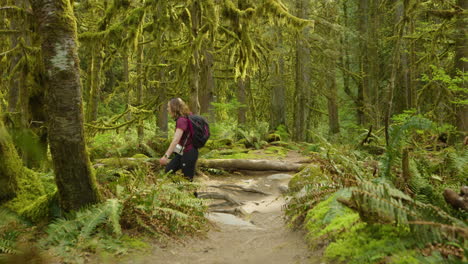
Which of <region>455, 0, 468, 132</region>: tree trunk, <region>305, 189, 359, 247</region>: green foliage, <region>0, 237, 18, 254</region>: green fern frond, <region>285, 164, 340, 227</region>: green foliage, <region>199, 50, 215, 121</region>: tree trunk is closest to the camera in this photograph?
<region>0, 237, 18, 254</region>: green fern frond

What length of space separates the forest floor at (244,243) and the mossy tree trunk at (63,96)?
1183 millimetres

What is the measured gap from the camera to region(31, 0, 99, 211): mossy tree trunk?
371 cm

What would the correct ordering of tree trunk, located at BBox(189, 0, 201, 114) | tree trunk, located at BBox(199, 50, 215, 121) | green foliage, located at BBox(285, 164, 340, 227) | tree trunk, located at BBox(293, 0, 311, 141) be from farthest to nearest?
tree trunk, located at BBox(293, 0, 311, 141) → tree trunk, located at BBox(199, 50, 215, 121) → tree trunk, located at BBox(189, 0, 201, 114) → green foliage, located at BBox(285, 164, 340, 227)

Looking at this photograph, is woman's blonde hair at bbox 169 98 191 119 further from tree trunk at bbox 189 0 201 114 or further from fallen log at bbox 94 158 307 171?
fallen log at bbox 94 158 307 171

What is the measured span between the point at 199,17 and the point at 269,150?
551 cm

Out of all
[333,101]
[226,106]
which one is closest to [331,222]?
[226,106]

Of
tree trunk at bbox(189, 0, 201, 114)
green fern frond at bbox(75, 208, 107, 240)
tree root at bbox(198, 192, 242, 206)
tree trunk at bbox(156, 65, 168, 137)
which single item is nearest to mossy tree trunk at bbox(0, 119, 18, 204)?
green fern frond at bbox(75, 208, 107, 240)

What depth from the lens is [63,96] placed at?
12.3ft

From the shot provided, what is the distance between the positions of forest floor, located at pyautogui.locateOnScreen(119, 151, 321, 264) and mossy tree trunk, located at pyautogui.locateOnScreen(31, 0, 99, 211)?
3.88 feet

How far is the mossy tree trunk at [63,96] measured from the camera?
3.71 metres

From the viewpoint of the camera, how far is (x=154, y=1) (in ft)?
29.3

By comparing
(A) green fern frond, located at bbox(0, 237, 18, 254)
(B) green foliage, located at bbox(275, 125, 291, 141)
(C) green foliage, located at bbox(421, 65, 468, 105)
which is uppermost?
(C) green foliage, located at bbox(421, 65, 468, 105)

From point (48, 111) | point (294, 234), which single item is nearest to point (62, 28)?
point (48, 111)

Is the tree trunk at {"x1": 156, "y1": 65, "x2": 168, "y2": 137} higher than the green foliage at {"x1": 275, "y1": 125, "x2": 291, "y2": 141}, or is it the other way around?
the tree trunk at {"x1": 156, "y1": 65, "x2": 168, "y2": 137}
